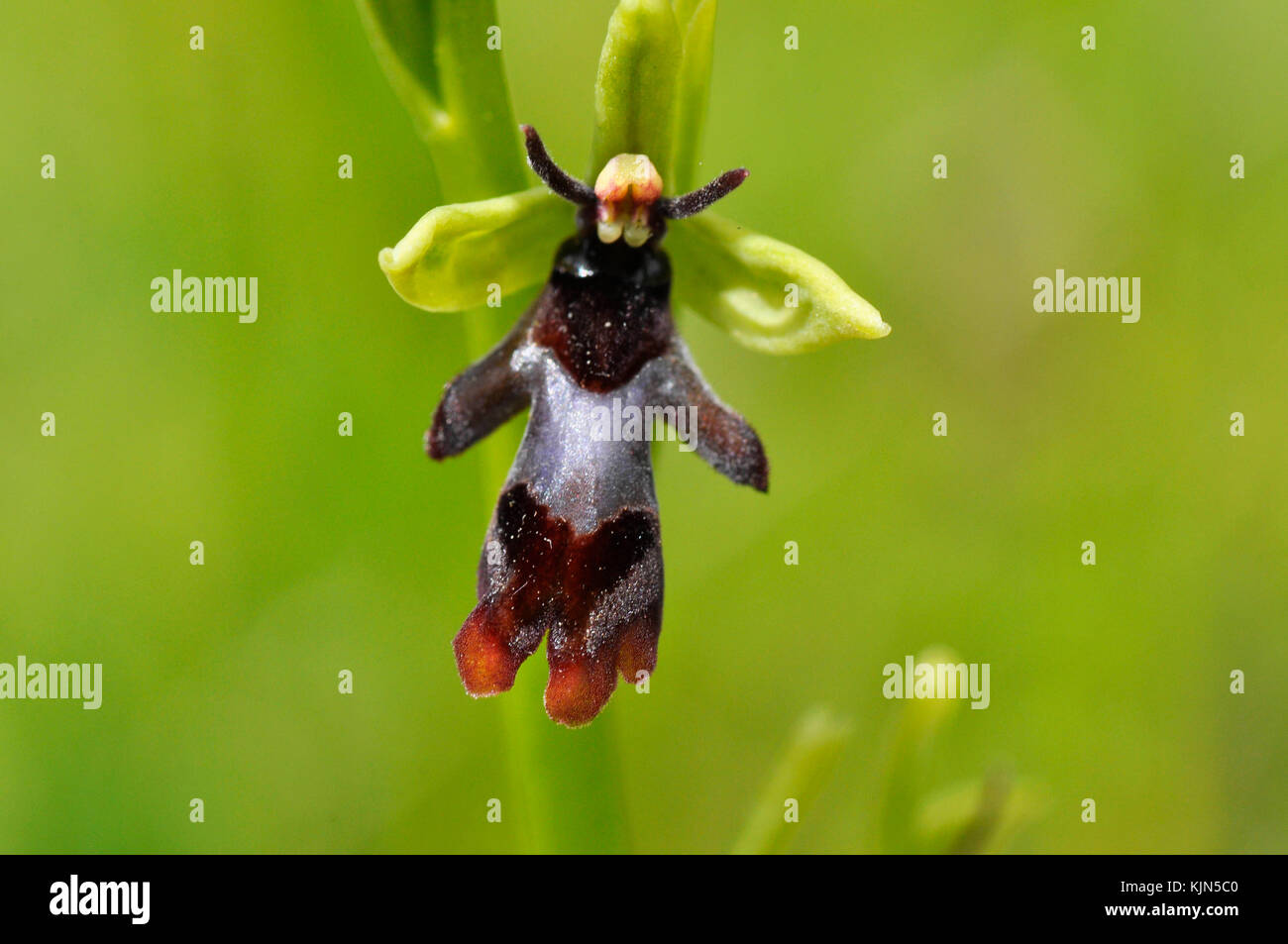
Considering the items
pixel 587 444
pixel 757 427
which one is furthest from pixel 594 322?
pixel 757 427

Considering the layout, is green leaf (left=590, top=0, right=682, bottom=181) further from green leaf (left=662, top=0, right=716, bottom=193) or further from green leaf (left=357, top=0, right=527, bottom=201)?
green leaf (left=357, top=0, right=527, bottom=201)

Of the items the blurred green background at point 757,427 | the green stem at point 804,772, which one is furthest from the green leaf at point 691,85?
the blurred green background at point 757,427

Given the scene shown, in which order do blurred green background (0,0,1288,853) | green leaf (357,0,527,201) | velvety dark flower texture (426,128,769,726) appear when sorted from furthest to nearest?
blurred green background (0,0,1288,853)
green leaf (357,0,527,201)
velvety dark flower texture (426,128,769,726)

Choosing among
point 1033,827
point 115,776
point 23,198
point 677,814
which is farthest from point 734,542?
point 23,198

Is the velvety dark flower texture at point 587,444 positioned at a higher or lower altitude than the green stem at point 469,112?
lower

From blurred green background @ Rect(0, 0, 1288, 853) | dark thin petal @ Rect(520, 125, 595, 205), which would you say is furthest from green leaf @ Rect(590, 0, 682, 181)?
blurred green background @ Rect(0, 0, 1288, 853)

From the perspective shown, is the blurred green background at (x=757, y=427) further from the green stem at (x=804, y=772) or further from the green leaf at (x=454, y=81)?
the green leaf at (x=454, y=81)
